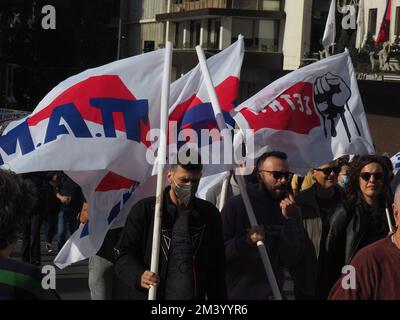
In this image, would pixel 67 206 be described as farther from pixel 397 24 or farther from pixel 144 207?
pixel 397 24

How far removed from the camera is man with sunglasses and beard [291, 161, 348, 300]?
20.6ft

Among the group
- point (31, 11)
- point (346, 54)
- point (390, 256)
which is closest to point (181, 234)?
point (390, 256)

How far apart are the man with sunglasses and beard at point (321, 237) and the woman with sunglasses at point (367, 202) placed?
0.08m

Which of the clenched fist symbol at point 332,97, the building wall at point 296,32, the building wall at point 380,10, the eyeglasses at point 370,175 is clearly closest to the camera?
the eyeglasses at point 370,175

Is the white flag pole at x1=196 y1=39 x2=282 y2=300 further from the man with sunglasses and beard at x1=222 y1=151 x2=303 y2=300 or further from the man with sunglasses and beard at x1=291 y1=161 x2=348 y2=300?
the man with sunglasses and beard at x1=291 y1=161 x2=348 y2=300

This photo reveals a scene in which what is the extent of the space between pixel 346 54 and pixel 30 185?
4.62 m

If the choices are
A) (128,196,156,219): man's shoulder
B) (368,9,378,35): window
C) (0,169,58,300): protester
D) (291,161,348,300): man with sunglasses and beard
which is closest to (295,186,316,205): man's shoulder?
(291,161,348,300): man with sunglasses and beard

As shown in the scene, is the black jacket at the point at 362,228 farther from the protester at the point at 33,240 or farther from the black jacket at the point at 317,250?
the protester at the point at 33,240

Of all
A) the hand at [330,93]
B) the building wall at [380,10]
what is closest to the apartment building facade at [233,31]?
the building wall at [380,10]

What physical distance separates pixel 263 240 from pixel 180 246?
72cm

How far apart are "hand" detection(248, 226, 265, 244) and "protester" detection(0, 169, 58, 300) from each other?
98.4 inches

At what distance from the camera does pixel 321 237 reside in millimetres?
6520

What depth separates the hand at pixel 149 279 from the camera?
505 centimetres
